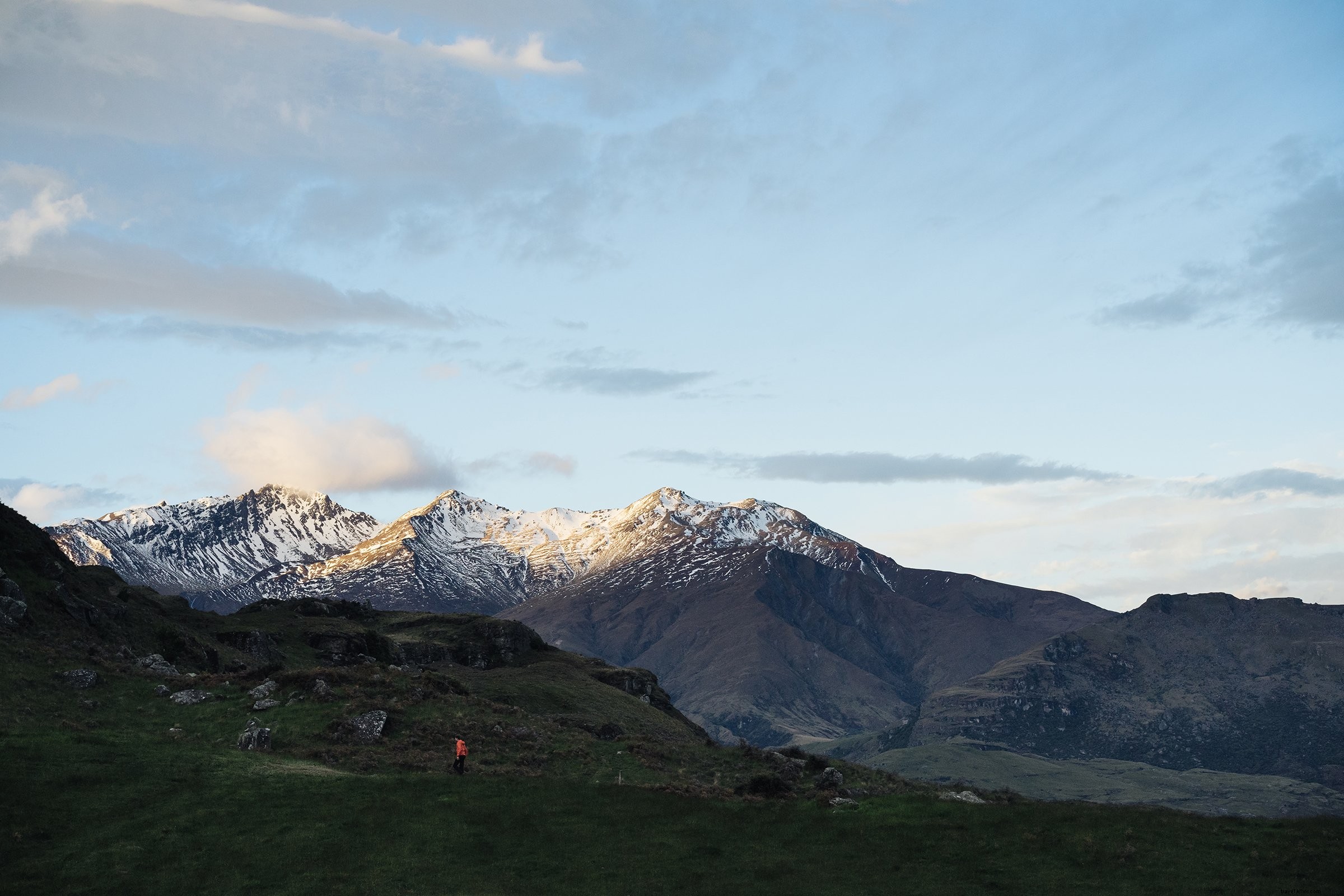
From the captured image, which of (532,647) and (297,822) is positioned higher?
(532,647)

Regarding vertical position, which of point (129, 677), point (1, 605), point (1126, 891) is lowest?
Answer: point (1126, 891)

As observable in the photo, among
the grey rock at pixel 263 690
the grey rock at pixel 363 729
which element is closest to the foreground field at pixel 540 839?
the grey rock at pixel 363 729

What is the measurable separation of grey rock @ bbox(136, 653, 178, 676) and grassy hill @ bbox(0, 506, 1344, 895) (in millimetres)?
1569

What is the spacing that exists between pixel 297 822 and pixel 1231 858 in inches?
1621

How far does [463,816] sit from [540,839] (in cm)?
446

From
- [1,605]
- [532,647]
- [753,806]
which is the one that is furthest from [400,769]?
[532,647]

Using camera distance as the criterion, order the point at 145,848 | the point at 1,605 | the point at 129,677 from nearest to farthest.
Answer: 1. the point at 145,848
2. the point at 129,677
3. the point at 1,605

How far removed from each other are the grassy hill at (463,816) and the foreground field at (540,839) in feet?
0.44

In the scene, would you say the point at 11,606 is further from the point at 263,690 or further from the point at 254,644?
the point at 254,644

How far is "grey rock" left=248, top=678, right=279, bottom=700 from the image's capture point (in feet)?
231

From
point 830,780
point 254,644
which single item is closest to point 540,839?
point 830,780

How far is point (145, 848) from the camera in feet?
156

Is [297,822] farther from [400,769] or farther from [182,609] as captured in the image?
[182,609]

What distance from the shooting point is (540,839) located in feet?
168
